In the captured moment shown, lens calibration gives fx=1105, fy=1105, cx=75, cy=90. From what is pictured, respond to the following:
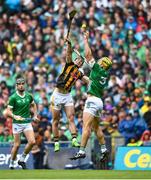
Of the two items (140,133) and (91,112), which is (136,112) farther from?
(91,112)

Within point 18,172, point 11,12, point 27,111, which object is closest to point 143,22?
point 11,12

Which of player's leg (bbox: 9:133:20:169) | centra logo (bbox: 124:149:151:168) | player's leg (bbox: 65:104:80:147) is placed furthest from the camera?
centra logo (bbox: 124:149:151:168)

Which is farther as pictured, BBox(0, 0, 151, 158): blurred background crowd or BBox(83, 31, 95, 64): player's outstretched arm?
BBox(0, 0, 151, 158): blurred background crowd

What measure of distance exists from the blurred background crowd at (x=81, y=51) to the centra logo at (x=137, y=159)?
1.99 metres

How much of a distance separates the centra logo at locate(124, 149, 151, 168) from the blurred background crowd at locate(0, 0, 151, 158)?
1.99 m

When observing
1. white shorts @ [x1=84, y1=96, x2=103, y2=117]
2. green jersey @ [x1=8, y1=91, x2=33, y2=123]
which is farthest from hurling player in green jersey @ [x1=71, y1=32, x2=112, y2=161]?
green jersey @ [x1=8, y1=91, x2=33, y2=123]

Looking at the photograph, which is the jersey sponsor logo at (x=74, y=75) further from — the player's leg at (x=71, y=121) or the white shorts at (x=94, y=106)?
the white shorts at (x=94, y=106)

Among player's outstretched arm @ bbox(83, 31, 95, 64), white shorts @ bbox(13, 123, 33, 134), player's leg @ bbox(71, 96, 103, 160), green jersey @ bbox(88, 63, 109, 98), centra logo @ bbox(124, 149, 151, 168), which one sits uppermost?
player's outstretched arm @ bbox(83, 31, 95, 64)

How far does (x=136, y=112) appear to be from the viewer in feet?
104

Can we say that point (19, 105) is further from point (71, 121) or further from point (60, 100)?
point (71, 121)

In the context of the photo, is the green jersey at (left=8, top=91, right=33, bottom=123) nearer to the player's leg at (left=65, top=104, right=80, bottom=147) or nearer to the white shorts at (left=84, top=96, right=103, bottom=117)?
the player's leg at (left=65, top=104, right=80, bottom=147)

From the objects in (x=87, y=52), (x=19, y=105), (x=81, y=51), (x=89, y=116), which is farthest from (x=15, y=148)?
(x=81, y=51)

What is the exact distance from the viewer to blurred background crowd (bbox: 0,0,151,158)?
32.0 m

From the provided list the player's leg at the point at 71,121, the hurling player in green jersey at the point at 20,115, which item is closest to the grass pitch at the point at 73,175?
the player's leg at the point at 71,121
